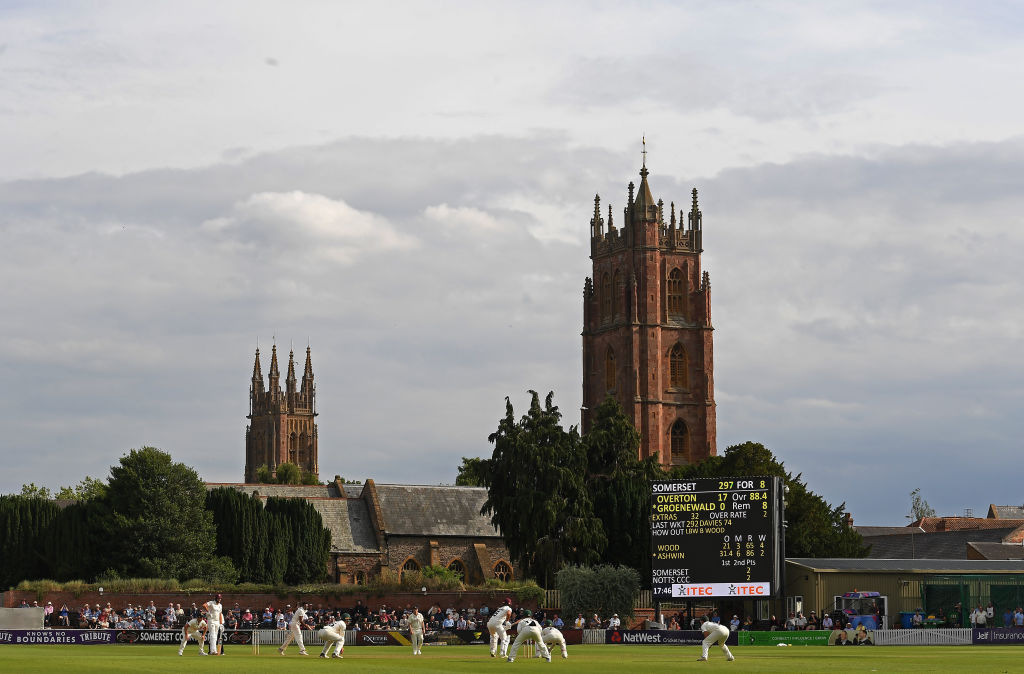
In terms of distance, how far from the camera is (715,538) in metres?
56.0

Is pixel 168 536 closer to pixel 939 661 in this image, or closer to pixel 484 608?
pixel 484 608

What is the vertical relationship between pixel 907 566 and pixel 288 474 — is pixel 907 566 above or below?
below

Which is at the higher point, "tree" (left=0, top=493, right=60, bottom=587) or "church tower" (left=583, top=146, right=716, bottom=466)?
"church tower" (left=583, top=146, right=716, bottom=466)

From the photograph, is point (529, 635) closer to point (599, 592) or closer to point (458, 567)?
point (599, 592)

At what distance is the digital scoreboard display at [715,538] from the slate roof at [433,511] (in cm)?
3573

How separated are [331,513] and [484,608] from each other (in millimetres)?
29980

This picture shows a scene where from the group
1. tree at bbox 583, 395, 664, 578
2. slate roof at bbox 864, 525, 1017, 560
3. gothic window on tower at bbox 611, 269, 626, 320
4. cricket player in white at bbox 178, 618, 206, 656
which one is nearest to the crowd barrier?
cricket player in white at bbox 178, 618, 206, 656

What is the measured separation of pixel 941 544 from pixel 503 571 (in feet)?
97.4

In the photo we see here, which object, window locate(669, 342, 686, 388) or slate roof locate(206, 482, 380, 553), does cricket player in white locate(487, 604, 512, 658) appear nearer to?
slate roof locate(206, 482, 380, 553)

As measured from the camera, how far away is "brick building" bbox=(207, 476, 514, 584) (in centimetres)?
8962

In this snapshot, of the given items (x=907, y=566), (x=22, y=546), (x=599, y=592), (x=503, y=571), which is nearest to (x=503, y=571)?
(x=503, y=571)

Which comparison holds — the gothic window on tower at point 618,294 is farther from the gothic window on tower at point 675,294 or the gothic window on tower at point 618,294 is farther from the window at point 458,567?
the window at point 458,567

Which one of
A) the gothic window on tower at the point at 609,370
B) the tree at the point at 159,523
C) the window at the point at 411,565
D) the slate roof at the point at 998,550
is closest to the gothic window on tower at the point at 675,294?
the gothic window on tower at the point at 609,370

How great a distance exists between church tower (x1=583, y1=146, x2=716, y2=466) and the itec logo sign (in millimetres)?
62148
